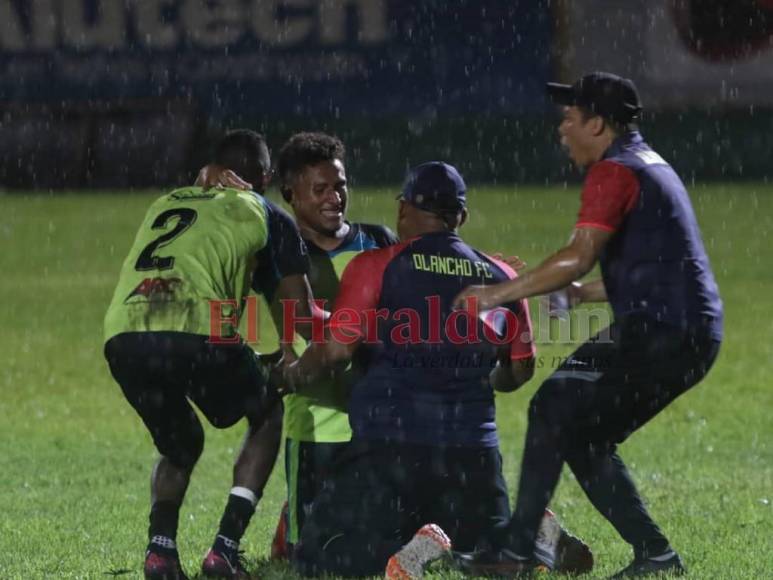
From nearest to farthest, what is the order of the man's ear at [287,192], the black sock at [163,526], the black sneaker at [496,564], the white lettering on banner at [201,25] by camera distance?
the black sneaker at [496,564] < the black sock at [163,526] < the man's ear at [287,192] < the white lettering on banner at [201,25]

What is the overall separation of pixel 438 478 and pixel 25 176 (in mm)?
22079

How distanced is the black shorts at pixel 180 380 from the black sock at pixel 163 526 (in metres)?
0.20

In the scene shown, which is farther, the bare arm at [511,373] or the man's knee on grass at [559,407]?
the bare arm at [511,373]

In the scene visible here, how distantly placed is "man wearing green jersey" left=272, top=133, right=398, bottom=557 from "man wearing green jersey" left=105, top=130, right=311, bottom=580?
477 mm

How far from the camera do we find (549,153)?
28.8 meters

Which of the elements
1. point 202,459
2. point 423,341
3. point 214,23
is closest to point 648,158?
point 423,341

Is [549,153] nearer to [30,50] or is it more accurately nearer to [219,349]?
[30,50]

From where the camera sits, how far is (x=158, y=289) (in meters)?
6.89

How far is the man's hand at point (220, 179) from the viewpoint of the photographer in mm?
7289

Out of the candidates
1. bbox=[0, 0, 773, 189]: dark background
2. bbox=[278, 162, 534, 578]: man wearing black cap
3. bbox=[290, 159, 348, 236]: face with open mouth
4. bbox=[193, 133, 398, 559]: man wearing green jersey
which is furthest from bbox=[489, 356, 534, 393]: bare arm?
bbox=[0, 0, 773, 189]: dark background

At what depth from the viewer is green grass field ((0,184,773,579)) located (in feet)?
25.5

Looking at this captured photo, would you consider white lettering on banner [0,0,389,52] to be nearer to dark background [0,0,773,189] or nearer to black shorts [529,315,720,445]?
dark background [0,0,773,189]

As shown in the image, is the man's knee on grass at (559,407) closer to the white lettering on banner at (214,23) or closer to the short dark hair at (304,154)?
the short dark hair at (304,154)

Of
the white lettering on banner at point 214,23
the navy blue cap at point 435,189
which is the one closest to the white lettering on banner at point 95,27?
the white lettering on banner at point 214,23
